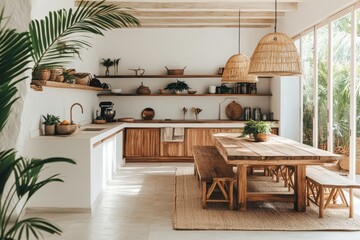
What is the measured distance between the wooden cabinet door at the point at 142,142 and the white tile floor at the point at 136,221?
7.52 feet

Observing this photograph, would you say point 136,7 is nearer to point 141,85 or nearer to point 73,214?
point 141,85

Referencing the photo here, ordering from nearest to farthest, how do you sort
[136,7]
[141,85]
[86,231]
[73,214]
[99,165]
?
1. [86,231]
2. [73,214]
3. [99,165]
4. [136,7]
5. [141,85]

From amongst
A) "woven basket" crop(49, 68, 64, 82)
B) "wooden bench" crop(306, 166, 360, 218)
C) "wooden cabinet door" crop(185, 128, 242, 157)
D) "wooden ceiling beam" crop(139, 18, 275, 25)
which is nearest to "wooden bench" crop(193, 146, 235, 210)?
"wooden bench" crop(306, 166, 360, 218)

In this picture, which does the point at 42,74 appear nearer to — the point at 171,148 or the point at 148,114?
the point at 171,148

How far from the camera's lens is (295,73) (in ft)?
15.0

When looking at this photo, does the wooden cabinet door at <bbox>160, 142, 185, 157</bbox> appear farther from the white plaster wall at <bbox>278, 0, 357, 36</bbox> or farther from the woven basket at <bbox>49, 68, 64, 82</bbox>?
the woven basket at <bbox>49, 68, 64, 82</bbox>

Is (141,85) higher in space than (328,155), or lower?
higher

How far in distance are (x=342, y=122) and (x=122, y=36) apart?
211 inches

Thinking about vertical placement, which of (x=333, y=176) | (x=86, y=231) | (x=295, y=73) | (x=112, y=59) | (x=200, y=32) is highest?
(x=200, y=32)

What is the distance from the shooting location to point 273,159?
183 inches

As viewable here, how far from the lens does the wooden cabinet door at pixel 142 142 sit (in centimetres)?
922

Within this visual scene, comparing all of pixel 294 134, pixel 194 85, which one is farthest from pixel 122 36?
pixel 294 134

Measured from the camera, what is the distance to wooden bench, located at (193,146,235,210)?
16.9ft

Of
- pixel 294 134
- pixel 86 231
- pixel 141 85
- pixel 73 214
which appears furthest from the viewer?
pixel 141 85
